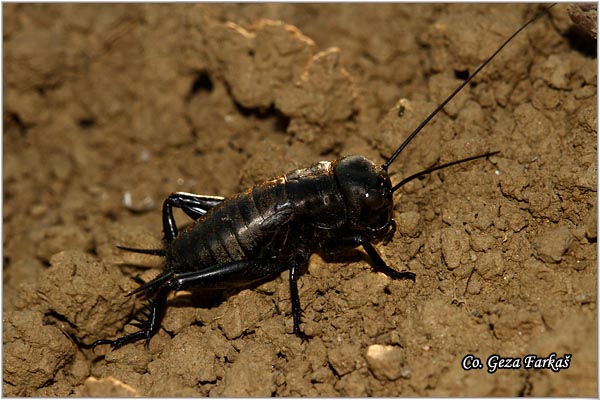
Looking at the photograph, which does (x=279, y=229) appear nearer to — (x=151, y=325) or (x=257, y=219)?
(x=257, y=219)

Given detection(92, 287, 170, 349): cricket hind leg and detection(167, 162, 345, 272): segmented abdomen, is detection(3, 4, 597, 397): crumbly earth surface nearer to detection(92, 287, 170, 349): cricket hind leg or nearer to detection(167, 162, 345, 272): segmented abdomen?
detection(92, 287, 170, 349): cricket hind leg

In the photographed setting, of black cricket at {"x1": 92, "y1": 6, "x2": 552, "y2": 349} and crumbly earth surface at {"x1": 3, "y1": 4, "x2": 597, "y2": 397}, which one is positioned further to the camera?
black cricket at {"x1": 92, "y1": 6, "x2": 552, "y2": 349}

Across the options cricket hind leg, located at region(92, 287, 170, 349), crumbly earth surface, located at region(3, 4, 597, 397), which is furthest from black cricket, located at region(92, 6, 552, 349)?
crumbly earth surface, located at region(3, 4, 597, 397)

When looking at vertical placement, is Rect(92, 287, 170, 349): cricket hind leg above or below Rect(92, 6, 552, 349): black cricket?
below

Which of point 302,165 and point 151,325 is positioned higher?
point 302,165

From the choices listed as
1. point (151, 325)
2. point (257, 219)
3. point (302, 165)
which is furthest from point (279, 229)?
point (151, 325)

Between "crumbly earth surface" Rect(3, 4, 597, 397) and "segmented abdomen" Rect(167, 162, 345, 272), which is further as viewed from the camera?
"segmented abdomen" Rect(167, 162, 345, 272)

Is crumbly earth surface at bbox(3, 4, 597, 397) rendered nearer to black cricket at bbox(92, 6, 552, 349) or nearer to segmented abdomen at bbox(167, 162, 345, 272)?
black cricket at bbox(92, 6, 552, 349)

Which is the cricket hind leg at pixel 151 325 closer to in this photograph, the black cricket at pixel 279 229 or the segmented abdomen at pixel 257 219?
the black cricket at pixel 279 229
